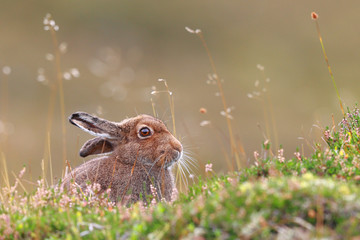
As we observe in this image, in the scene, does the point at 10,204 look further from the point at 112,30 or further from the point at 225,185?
the point at 112,30

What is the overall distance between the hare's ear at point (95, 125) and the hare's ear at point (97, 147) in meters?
0.28

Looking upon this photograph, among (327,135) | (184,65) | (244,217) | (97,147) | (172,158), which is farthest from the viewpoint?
(184,65)

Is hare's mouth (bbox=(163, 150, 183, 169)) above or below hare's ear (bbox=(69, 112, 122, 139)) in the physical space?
below

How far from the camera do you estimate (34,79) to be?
3591 centimetres

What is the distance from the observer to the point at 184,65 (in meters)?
41.5

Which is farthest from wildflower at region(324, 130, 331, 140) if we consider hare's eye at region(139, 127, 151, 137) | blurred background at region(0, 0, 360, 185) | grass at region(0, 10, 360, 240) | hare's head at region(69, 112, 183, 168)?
blurred background at region(0, 0, 360, 185)

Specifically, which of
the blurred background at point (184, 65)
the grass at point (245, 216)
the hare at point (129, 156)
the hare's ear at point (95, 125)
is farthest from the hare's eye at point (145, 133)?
the blurred background at point (184, 65)

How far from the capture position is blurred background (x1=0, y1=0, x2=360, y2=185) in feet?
103

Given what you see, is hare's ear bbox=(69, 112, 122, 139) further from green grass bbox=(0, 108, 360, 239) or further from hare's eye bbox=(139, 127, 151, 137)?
green grass bbox=(0, 108, 360, 239)

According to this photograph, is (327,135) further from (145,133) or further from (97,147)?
(97,147)

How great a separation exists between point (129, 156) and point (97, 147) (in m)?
0.80

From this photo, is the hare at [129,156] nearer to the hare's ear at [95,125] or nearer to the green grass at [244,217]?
the hare's ear at [95,125]

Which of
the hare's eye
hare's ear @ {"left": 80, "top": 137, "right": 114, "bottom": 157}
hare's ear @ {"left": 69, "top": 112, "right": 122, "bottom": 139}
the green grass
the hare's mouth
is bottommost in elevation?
the green grass

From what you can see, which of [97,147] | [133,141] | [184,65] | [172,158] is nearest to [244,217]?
[172,158]
